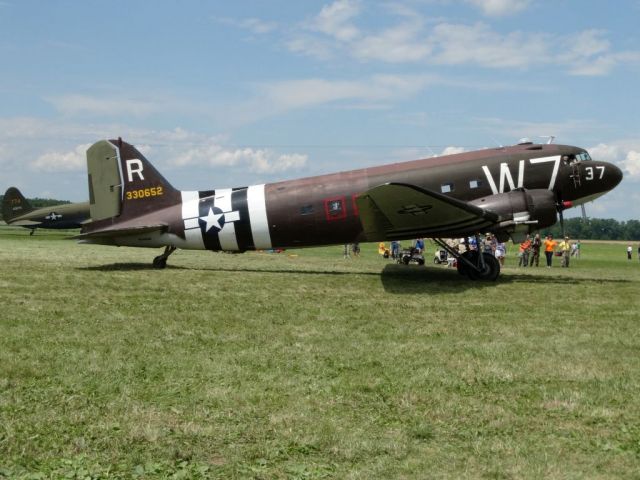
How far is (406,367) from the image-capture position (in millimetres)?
8422

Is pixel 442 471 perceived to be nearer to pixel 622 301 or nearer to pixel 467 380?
pixel 467 380

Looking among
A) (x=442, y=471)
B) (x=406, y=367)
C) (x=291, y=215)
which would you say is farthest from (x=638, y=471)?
(x=291, y=215)

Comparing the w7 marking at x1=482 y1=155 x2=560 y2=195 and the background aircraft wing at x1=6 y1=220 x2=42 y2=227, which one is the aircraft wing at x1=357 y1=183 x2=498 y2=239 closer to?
the w7 marking at x1=482 y1=155 x2=560 y2=195

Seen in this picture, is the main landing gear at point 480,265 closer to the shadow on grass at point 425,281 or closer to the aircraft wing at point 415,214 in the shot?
the shadow on grass at point 425,281

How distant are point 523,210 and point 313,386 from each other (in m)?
11.8

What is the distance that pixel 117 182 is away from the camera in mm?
20531

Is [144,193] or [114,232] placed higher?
[144,193]

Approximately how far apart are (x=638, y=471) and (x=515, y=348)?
454cm

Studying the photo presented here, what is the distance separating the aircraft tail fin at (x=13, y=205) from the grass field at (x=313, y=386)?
51.1 meters

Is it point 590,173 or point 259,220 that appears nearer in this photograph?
point 590,173

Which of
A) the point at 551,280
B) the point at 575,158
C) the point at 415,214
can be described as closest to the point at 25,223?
the point at 415,214

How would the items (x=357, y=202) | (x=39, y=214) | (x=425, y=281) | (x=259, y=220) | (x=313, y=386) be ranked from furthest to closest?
(x=39, y=214) < (x=259, y=220) < (x=425, y=281) < (x=357, y=202) < (x=313, y=386)

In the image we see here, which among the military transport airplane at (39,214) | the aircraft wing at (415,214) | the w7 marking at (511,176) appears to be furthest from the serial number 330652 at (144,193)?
the military transport airplane at (39,214)

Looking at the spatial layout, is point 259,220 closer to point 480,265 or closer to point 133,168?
point 133,168
